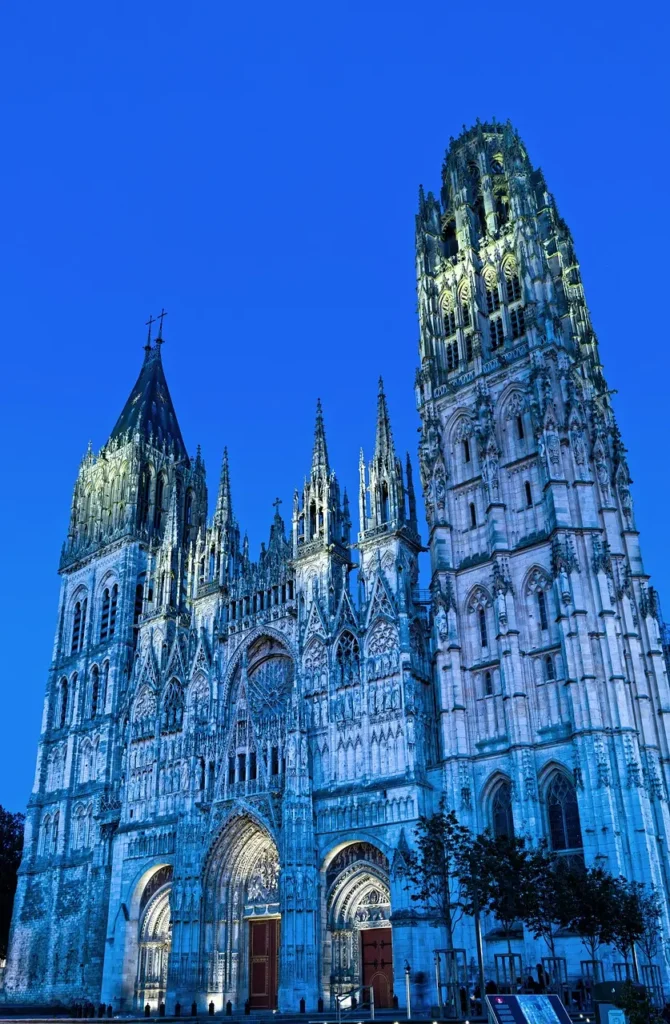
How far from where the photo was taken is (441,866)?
36.3 m

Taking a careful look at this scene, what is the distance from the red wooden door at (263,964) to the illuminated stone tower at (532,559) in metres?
12.5

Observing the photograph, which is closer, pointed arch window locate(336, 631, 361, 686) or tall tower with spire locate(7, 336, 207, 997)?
pointed arch window locate(336, 631, 361, 686)

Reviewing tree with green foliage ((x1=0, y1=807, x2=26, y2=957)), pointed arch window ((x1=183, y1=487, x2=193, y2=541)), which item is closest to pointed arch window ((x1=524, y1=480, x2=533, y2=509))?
pointed arch window ((x1=183, y1=487, x2=193, y2=541))

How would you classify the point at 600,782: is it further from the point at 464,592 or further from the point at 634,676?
the point at 464,592

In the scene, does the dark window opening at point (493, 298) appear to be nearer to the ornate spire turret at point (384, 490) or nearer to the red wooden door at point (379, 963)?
the ornate spire turret at point (384, 490)

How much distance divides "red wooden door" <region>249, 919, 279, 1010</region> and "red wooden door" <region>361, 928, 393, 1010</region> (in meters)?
5.34

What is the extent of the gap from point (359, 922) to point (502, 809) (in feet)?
29.4

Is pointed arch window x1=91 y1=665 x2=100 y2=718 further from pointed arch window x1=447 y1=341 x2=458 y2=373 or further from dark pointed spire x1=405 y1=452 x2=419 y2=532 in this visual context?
pointed arch window x1=447 y1=341 x2=458 y2=373

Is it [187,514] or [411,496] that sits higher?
[187,514]

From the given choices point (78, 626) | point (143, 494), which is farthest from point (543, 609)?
→ point (78, 626)

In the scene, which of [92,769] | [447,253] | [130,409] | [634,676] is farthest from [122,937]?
[447,253]

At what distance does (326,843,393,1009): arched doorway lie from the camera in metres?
43.4

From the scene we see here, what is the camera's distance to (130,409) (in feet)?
246

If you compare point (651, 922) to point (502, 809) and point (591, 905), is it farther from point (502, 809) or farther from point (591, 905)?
point (502, 809)
